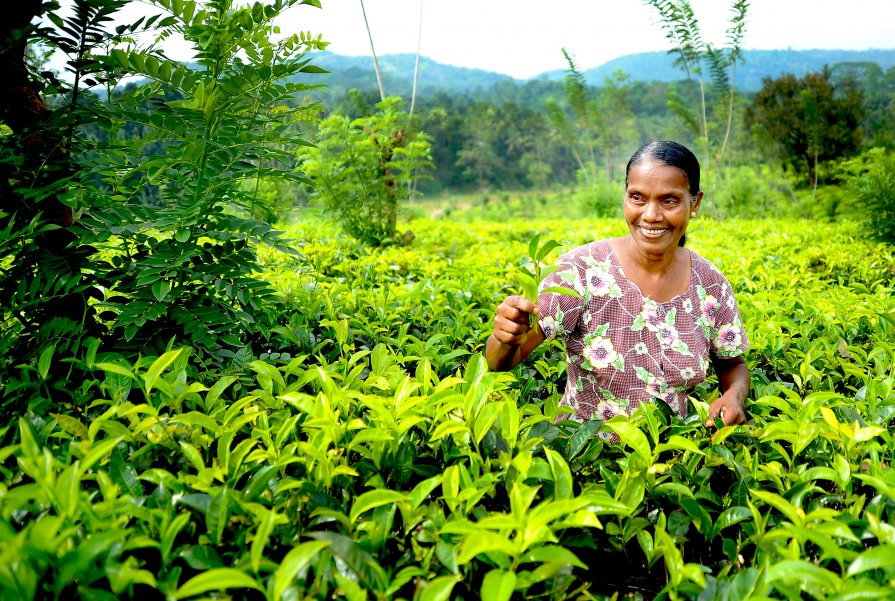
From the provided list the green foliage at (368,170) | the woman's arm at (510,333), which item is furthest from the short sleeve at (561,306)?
the green foliage at (368,170)

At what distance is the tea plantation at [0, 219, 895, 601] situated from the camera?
76 cm

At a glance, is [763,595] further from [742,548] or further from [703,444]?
[703,444]

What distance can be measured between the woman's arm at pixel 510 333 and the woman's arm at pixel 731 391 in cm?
46

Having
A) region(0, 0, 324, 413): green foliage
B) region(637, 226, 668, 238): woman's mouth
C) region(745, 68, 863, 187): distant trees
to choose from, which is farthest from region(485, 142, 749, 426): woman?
region(745, 68, 863, 187): distant trees

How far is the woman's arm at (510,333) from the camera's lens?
4.41 feet

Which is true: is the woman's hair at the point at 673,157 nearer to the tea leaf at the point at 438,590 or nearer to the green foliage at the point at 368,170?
the tea leaf at the point at 438,590

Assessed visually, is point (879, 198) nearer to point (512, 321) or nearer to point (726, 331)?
point (726, 331)

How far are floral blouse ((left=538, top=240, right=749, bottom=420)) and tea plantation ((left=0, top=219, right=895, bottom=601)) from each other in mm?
256

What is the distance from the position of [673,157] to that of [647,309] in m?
0.45

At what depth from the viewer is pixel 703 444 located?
4.10 feet

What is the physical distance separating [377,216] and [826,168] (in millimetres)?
12932

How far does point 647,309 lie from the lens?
1.76 meters

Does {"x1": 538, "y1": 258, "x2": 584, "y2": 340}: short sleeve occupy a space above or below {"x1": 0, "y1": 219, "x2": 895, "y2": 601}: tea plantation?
above

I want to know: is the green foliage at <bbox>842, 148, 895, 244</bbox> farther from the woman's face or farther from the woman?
the woman's face
